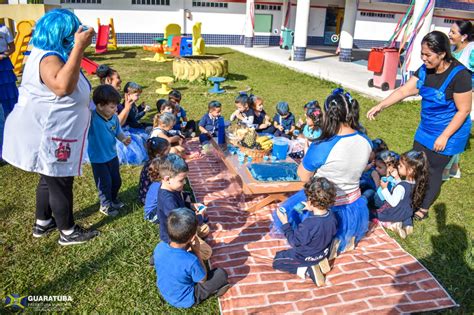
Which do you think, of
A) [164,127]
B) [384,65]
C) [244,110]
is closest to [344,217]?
[164,127]

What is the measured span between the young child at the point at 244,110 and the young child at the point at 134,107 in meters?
1.67

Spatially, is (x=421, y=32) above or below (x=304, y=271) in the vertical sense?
above

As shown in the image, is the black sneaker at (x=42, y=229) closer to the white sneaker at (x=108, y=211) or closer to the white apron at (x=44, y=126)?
the white sneaker at (x=108, y=211)

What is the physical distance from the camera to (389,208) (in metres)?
4.20

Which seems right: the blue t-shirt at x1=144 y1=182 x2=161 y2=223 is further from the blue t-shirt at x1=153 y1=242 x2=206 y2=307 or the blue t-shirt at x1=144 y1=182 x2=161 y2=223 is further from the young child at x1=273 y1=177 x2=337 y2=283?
the young child at x1=273 y1=177 x2=337 y2=283

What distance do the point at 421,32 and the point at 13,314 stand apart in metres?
12.5

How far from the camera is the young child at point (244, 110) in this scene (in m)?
6.16

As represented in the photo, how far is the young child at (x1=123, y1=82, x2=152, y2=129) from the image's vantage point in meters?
5.16

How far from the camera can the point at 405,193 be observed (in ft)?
13.3

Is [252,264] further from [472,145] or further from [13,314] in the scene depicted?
[472,145]

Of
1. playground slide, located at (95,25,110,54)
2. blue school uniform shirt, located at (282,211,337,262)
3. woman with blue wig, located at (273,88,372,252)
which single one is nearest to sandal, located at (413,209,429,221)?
woman with blue wig, located at (273,88,372,252)

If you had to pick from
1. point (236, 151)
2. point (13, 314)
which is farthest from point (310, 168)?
point (13, 314)

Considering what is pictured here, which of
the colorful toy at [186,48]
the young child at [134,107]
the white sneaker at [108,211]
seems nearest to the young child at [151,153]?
the white sneaker at [108,211]

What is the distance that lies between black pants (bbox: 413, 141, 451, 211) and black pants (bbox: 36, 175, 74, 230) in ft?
13.2
